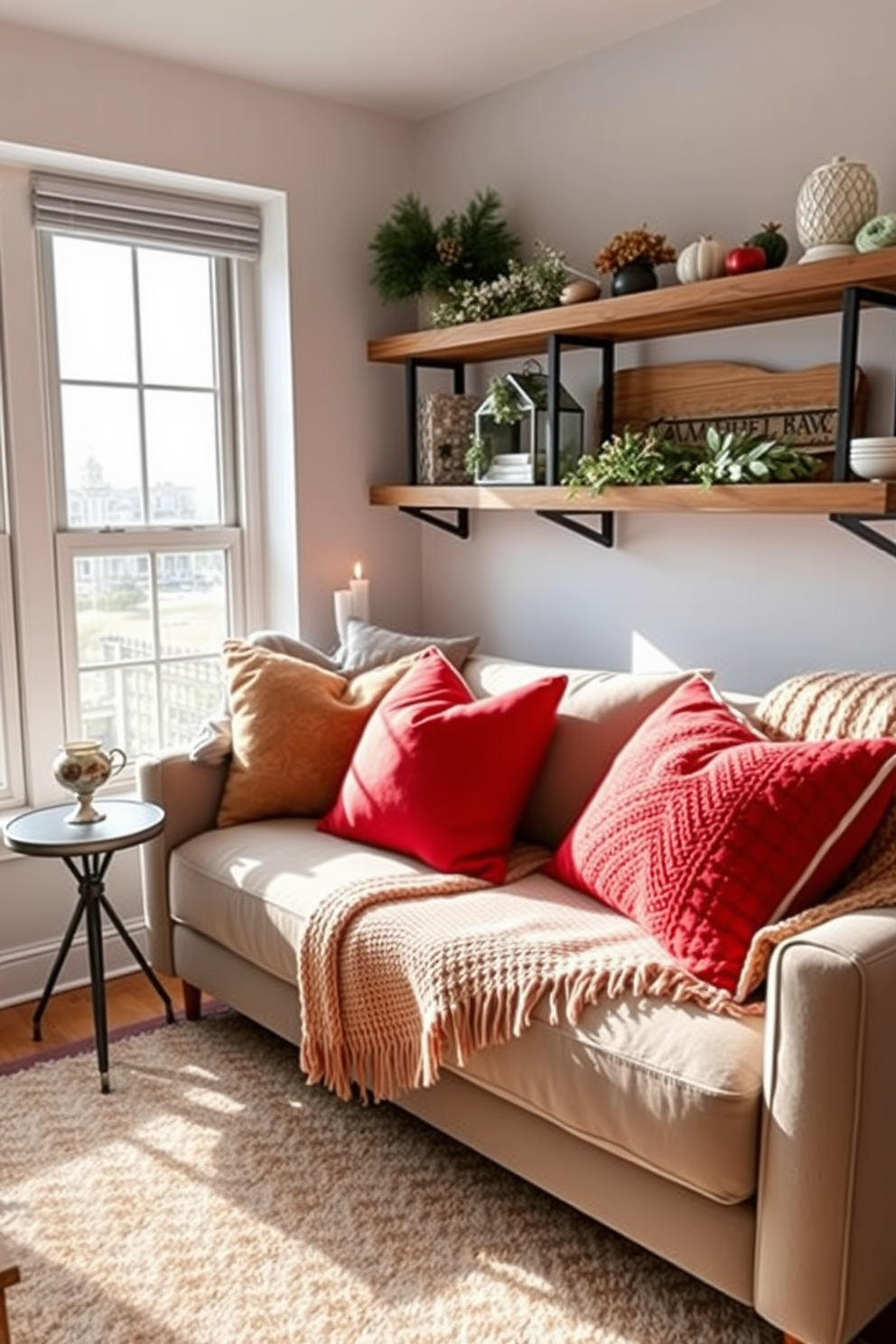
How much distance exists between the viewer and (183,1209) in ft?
6.81

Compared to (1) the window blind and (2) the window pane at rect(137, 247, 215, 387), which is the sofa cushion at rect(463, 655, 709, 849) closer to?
(2) the window pane at rect(137, 247, 215, 387)

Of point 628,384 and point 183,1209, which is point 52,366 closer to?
point 628,384

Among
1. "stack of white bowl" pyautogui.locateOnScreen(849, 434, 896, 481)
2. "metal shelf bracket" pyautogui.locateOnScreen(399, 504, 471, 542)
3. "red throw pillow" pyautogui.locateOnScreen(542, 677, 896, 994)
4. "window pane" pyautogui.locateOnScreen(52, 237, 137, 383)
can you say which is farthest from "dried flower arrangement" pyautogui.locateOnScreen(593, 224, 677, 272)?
"window pane" pyautogui.locateOnScreen(52, 237, 137, 383)

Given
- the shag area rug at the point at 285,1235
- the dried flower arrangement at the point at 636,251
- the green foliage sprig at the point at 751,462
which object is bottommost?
the shag area rug at the point at 285,1235

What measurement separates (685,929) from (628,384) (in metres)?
1.52

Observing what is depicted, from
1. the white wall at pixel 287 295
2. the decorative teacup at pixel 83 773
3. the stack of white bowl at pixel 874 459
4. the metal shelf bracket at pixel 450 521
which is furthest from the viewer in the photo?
the metal shelf bracket at pixel 450 521

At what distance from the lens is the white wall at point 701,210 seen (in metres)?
2.43

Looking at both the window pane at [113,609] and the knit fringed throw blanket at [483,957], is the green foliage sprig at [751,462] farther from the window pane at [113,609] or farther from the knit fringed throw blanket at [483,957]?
the window pane at [113,609]

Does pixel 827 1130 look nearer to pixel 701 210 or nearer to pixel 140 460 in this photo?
pixel 701 210

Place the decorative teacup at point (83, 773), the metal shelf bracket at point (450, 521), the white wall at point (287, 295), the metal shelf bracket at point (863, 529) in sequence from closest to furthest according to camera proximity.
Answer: the metal shelf bracket at point (863, 529) < the decorative teacup at point (83, 773) < the white wall at point (287, 295) < the metal shelf bracket at point (450, 521)

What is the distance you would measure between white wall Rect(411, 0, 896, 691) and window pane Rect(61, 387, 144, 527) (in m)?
1.02

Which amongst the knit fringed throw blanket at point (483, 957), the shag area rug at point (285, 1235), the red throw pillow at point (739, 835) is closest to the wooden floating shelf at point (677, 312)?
the knit fringed throw blanket at point (483, 957)

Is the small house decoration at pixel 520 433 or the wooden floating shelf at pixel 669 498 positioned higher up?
the small house decoration at pixel 520 433

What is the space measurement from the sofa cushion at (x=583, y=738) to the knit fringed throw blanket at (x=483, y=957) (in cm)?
15
